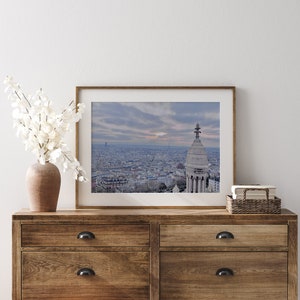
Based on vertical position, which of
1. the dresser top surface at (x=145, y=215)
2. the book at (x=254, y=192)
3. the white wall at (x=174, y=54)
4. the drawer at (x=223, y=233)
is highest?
the white wall at (x=174, y=54)

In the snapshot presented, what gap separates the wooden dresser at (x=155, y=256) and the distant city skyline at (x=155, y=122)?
507 millimetres

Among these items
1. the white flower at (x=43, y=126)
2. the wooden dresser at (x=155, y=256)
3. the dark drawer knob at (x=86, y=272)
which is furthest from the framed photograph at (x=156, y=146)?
the dark drawer knob at (x=86, y=272)

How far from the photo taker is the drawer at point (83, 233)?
254cm

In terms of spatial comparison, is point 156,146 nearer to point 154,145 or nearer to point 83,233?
point 154,145

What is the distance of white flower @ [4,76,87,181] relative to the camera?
2.60 meters

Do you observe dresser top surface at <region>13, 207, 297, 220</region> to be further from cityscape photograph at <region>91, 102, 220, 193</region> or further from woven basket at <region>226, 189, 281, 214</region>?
cityscape photograph at <region>91, 102, 220, 193</region>

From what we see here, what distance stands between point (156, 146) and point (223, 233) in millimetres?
657

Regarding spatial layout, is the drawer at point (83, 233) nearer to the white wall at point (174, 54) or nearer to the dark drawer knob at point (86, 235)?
the dark drawer knob at point (86, 235)

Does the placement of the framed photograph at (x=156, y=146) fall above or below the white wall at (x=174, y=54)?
below

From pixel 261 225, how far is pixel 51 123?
48.6 inches

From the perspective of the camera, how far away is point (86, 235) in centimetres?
253

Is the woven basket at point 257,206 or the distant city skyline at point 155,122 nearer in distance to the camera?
the woven basket at point 257,206

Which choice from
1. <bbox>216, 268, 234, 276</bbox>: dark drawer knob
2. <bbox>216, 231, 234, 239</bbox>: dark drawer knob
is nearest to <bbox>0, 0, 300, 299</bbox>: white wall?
<bbox>216, 231, 234, 239</bbox>: dark drawer knob

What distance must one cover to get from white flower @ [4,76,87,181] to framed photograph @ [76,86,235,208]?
153 mm
